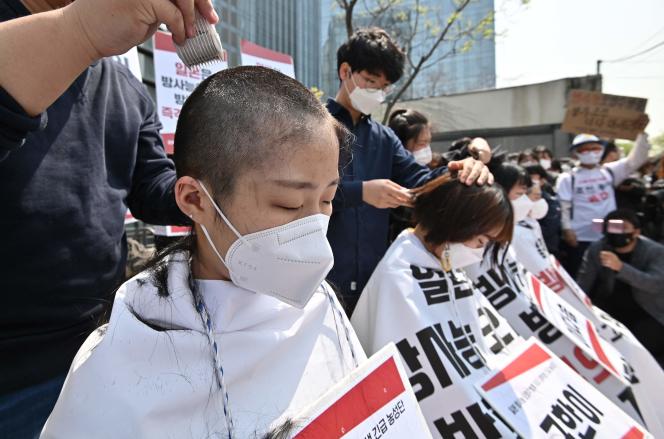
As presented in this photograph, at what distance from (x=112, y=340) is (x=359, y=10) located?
11099 millimetres

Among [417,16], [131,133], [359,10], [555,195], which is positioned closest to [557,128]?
[417,16]

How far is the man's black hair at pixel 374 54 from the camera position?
2.12 meters

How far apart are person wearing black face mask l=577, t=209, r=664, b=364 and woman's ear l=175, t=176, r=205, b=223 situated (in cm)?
348

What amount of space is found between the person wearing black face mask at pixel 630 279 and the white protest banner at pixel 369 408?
10.2ft

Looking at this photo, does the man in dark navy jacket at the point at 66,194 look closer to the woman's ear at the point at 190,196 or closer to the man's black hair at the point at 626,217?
the woman's ear at the point at 190,196

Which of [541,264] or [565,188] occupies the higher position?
[565,188]

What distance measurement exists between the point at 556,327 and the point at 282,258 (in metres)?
1.92

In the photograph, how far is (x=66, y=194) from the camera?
0.97m

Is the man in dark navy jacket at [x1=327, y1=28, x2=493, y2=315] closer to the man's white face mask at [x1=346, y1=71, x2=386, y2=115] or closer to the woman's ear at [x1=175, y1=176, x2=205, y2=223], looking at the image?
the man's white face mask at [x1=346, y1=71, x2=386, y2=115]

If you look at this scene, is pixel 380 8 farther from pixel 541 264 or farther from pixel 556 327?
pixel 556 327

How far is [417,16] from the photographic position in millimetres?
10523

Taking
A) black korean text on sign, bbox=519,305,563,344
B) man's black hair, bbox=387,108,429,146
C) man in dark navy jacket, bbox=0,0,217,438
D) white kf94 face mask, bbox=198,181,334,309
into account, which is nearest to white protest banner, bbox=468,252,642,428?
black korean text on sign, bbox=519,305,563,344

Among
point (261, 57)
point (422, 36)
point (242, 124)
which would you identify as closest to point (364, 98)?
point (242, 124)

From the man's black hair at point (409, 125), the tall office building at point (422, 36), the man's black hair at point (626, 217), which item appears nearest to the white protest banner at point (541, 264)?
the man's black hair at point (626, 217)
